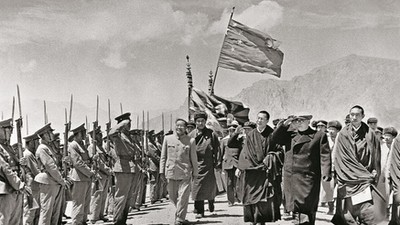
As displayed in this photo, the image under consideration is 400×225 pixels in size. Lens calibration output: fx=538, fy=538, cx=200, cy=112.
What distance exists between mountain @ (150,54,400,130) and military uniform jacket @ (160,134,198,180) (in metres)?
64.8

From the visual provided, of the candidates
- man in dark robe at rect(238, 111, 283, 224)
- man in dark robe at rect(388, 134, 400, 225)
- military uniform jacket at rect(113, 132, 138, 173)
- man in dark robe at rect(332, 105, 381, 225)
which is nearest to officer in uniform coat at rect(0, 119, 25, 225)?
military uniform jacket at rect(113, 132, 138, 173)

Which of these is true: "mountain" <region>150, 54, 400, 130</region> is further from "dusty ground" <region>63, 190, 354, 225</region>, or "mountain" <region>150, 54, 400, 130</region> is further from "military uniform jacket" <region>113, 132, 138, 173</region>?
"military uniform jacket" <region>113, 132, 138, 173</region>

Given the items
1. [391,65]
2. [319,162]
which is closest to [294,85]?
[391,65]

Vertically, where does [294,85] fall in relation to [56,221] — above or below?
above

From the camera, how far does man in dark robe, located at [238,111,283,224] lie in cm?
877

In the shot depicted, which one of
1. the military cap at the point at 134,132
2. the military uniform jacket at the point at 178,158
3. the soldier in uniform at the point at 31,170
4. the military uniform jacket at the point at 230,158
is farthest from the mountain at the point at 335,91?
the soldier in uniform at the point at 31,170

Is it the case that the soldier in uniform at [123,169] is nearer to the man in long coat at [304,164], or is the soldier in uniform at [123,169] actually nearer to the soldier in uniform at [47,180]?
the soldier in uniform at [47,180]

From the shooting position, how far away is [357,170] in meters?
8.23

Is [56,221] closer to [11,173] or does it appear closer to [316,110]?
[11,173]

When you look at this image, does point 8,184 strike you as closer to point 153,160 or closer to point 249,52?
point 153,160

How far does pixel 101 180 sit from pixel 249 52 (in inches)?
262

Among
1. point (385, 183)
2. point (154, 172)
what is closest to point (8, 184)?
point (385, 183)

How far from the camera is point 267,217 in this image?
28.7ft

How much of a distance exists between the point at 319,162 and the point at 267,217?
1.23 m
